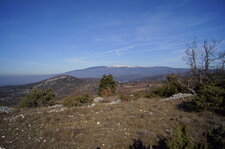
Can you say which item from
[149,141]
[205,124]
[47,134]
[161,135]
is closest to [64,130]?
[47,134]

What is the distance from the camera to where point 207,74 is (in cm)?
1644

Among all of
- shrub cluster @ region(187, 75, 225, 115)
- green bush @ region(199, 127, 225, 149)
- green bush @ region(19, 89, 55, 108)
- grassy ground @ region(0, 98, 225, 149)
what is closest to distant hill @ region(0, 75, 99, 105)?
green bush @ region(19, 89, 55, 108)

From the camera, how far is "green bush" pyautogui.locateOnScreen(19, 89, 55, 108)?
17.9 m

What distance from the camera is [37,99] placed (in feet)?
59.9

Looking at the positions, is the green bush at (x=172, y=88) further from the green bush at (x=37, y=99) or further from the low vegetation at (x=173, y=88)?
the green bush at (x=37, y=99)

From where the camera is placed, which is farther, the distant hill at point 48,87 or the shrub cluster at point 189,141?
the distant hill at point 48,87

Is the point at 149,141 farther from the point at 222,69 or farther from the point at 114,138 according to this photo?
the point at 222,69


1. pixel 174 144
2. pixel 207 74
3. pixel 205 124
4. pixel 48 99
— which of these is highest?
pixel 207 74

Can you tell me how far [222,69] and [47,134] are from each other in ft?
59.7

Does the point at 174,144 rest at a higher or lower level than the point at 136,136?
higher

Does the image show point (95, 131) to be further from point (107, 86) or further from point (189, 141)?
point (107, 86)

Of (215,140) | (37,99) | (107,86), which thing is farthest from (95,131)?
(107,86)

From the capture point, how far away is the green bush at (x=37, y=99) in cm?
1788

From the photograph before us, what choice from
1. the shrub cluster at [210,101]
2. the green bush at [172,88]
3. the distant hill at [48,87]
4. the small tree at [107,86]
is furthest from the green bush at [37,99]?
Answer: the distant hill at [48,87]
